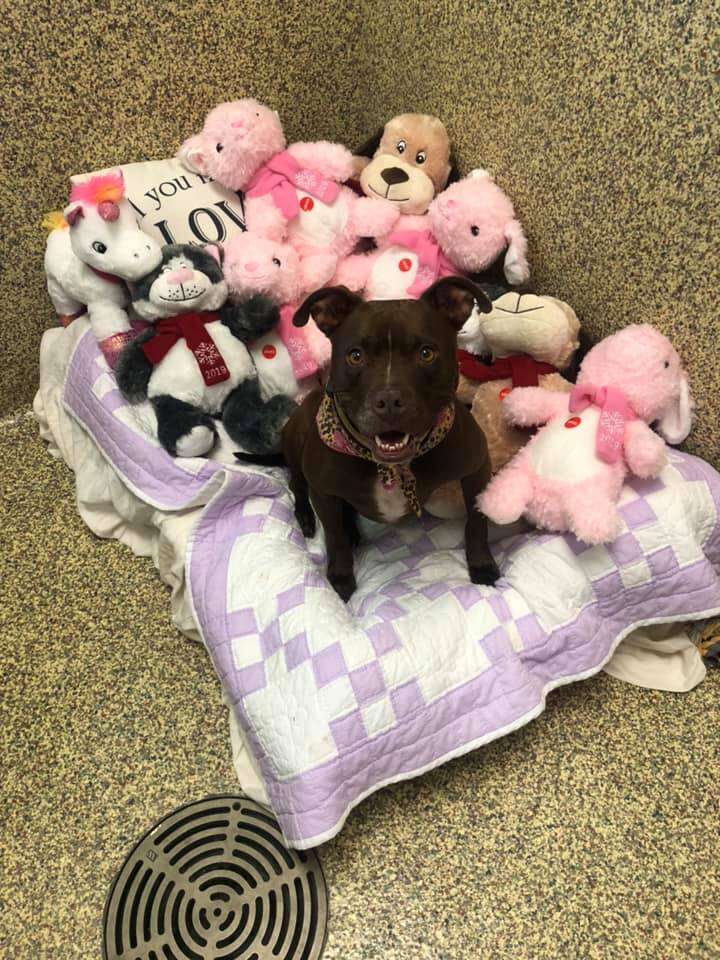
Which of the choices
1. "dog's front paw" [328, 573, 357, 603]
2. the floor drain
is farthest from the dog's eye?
the floor drain

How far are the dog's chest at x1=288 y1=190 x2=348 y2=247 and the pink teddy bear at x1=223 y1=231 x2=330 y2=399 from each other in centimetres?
8

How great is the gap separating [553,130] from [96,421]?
1.25 m

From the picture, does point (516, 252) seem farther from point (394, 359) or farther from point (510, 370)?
point (394, 359)

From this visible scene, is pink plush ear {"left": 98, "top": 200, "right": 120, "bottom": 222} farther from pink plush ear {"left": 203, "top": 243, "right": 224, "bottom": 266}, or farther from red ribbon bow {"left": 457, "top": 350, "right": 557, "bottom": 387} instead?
red ribbon bow {"left": 457, "top": 350, "right": 557, "bottom": 387}

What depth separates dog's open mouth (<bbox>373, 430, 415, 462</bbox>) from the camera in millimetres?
1133

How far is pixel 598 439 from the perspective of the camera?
1.34 m

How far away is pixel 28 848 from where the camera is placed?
4.31ft

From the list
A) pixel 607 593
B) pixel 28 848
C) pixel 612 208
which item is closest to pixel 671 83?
pixel 612 208

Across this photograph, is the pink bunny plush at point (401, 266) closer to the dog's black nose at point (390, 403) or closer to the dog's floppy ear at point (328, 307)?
the dog's floppy ear at point (328, 307)

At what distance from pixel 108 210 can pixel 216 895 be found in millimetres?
1457

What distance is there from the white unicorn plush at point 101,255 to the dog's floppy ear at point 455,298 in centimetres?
77

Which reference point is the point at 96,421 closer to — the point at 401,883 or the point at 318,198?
the point at 318,198

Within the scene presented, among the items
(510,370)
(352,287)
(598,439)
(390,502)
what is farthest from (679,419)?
(352,287)

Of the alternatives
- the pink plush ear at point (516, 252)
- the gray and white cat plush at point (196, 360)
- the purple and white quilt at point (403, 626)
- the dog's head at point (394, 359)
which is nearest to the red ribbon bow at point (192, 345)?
the gray and white cat plush at point (196, 360)
